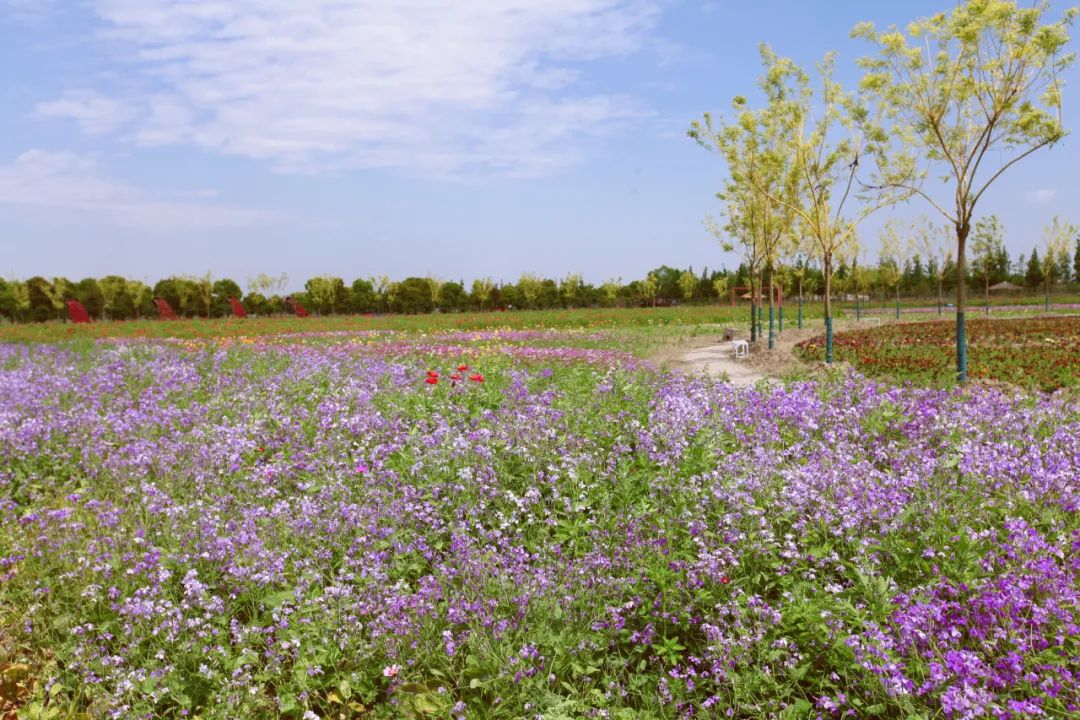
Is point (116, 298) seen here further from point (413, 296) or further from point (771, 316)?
point (771, 316)

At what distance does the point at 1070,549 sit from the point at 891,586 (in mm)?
1228

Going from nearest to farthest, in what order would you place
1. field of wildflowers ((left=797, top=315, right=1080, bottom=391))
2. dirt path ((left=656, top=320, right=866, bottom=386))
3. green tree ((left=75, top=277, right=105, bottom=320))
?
field of wildflowers ((left=797, top=315, right=1080, bottom=391))
dirt path ((left=656, top=320, right=866, bottom=386))
green tree ((left=75, top=277, right=105, bottom=320))

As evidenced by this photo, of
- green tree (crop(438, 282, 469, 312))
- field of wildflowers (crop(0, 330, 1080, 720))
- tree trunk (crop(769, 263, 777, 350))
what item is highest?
green tree (crop(438, 282, 469, 312))

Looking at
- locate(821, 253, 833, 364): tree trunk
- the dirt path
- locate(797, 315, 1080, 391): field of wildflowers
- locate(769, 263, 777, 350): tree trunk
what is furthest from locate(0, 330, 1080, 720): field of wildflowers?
locate(769, 263, 777, 350): tree trunk

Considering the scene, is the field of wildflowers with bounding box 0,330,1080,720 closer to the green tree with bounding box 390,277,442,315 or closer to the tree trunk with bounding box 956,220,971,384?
the tree trunk with bounding box 956,220,971,384

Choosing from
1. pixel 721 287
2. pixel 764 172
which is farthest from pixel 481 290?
pixel 764 172

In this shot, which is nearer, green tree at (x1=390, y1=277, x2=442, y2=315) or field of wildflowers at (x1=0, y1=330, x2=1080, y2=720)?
field of wildflowers at (x1=0, y1=330, x2=1080, y2=720)

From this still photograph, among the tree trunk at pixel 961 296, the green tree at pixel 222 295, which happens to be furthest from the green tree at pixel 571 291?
the tree trunk at pixel 961 296

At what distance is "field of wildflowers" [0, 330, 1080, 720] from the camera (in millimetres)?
3613

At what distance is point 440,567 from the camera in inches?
176

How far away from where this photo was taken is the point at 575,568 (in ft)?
14.4

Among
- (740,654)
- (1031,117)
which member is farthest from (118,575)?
(1031,117)

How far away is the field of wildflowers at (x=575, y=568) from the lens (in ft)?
11.9

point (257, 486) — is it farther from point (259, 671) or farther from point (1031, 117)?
point (1031, 117)
